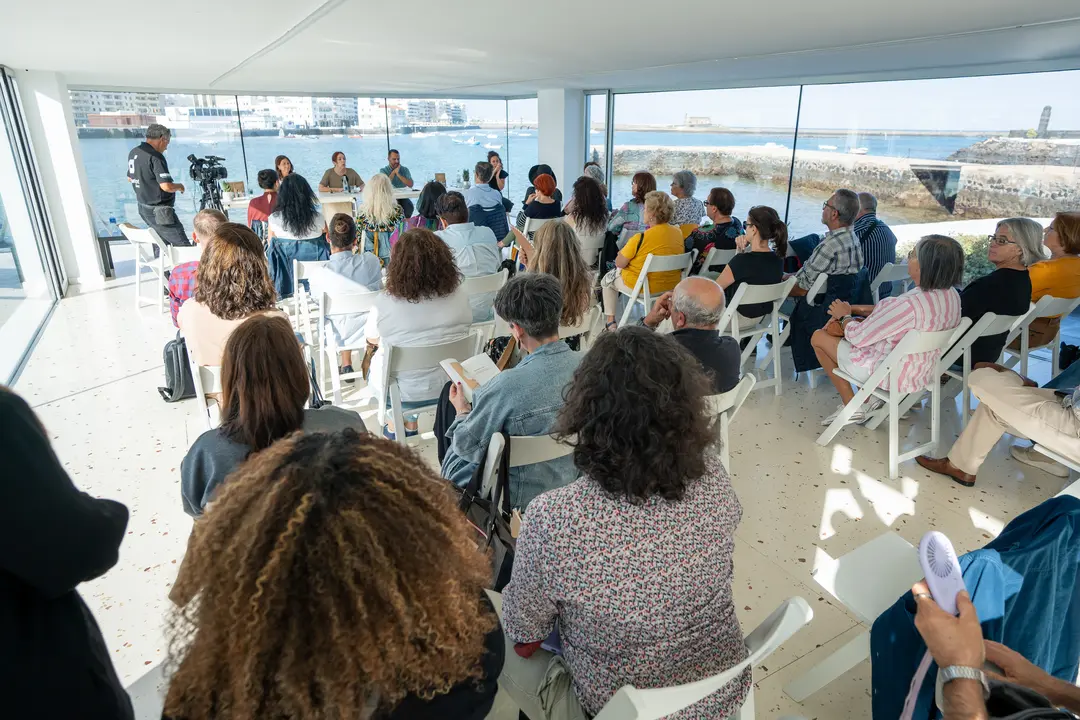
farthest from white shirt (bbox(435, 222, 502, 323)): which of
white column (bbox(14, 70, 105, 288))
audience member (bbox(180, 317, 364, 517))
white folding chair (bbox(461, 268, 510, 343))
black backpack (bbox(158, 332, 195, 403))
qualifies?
white column (bbox(14, 70, 105, 288))

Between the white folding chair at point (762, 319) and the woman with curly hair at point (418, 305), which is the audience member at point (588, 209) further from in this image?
the woman with curly hair at point (418, 305)

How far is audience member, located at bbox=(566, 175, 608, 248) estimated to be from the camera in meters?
4.96

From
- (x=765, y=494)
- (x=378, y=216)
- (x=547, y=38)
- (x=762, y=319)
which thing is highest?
(x=547, y=38)

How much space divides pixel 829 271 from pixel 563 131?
6.12 meters

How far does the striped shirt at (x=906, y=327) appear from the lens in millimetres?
2908

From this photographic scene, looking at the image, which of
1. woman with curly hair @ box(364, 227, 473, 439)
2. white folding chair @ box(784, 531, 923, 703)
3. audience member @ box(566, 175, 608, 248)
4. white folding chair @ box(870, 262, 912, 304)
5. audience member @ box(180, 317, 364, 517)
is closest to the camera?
white folding chair @ box(784, 531, 923, 703)

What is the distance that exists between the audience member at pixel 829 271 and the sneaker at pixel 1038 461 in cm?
114

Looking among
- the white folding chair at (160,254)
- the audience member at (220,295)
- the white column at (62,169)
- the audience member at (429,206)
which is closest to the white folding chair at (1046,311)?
the audience member at (220,295)

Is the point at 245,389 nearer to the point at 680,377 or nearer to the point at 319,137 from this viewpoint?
the point at 680,377

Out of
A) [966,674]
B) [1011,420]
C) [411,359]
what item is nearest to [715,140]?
[1011,420]

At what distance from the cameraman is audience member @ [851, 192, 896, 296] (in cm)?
564

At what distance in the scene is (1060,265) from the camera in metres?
3.39

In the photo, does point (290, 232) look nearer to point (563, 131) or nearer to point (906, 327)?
point (906, 327)

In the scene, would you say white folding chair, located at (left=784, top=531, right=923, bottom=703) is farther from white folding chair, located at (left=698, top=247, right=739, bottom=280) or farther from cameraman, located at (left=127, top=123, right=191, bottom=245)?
cameraman, located at (left=127, top=123, right=191, bottom=245)
